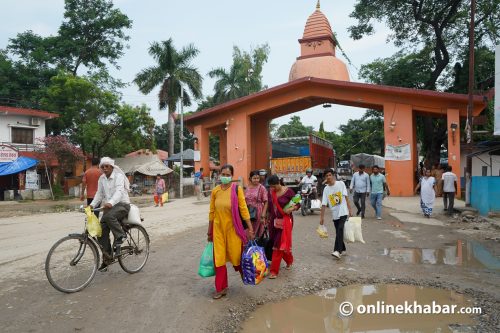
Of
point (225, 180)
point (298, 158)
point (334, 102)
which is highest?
point (334, 102)

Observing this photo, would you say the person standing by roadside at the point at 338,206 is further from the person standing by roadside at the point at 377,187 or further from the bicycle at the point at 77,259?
the person standing by roadside at the point at 377,187

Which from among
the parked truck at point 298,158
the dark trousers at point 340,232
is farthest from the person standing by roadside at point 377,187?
the parked truck at point 298,158

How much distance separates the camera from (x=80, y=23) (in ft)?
112

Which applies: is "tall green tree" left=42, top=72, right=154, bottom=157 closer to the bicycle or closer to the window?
the window

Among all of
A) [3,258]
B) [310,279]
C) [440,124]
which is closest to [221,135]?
[440,124]

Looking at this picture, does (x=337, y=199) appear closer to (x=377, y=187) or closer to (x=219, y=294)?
(x=219, y=294)

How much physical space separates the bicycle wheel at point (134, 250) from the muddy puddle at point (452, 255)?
159 inches

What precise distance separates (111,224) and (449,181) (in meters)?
10.1

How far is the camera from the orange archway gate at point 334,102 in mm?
18062

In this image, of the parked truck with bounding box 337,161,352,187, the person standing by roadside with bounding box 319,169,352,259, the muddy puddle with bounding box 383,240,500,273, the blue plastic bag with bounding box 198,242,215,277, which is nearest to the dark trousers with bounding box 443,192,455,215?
the muddy puddle with bounding box 383,240,500,273

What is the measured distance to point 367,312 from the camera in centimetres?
446

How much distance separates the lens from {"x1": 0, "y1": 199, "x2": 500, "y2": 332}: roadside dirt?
4.12 metres

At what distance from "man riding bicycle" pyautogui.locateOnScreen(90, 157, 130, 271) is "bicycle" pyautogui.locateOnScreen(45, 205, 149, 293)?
99 millimetres

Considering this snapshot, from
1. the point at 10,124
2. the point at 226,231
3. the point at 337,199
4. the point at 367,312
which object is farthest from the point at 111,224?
the point at 10,124
